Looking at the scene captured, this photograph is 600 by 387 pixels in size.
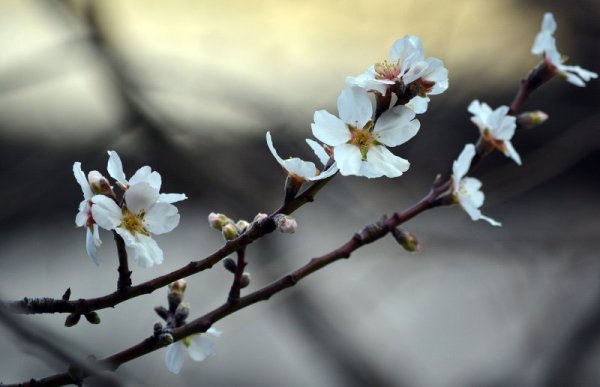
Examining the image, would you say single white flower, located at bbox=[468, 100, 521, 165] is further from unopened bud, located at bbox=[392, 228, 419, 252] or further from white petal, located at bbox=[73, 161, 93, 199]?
white petal, located at bbox=[73, 161, 93, 199]

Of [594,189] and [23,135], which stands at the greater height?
[23,135]

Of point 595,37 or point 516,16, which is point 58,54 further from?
point 595,37

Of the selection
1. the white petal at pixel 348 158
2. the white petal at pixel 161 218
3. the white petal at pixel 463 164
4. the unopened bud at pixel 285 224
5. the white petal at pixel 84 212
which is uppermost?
the white petal at pixel 84 212

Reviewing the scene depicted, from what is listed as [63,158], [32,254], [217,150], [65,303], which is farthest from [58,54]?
[65,303]

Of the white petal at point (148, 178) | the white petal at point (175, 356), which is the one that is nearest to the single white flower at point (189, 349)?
the white petal at point (175, 356)

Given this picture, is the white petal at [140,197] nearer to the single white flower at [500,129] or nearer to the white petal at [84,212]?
the white petal at [84,212]

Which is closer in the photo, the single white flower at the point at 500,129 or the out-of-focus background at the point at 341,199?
the single white flower at the point at 500,129
